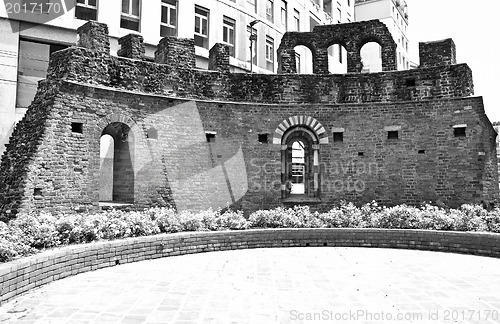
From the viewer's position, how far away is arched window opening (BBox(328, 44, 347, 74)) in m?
34.7

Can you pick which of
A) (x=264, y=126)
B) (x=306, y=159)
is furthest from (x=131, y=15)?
(x=306, y=159)

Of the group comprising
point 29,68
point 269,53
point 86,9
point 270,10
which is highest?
point 270,10

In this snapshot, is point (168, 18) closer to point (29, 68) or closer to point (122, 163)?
point (29, 68)

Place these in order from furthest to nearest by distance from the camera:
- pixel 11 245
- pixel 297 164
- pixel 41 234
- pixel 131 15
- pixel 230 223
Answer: pixel 297 164, pixel 131 15, pixel 230 223, pixel 41 234, pixel 11 245

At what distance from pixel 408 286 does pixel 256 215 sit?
5.54 metres

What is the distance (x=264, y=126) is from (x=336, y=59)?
23541 millimetres

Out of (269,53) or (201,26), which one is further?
(269,53)

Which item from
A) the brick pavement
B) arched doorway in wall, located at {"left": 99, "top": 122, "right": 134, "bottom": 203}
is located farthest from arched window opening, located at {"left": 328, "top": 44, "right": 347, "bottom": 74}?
the brick pavement

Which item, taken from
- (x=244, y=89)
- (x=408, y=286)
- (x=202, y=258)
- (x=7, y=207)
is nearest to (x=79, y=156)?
(x=7, y=207)

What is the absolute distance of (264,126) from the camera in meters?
15.0

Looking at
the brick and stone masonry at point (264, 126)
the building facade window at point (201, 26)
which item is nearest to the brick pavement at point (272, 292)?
the brick and stone masonry at point (264, 126)

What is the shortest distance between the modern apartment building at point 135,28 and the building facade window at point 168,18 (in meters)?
0.03

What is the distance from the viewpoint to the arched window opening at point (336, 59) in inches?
1366

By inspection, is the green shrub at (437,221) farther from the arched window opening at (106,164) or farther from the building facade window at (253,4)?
the building facade window at (253,4)
